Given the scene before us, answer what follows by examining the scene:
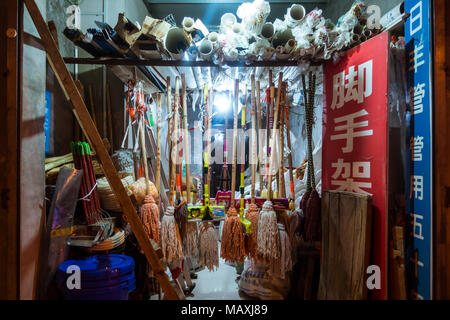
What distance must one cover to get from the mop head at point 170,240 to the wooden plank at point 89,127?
1.37ft

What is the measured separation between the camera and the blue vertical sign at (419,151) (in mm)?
1478

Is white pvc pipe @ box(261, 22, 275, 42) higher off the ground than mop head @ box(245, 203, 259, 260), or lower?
higher

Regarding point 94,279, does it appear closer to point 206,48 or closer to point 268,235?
point 268,235

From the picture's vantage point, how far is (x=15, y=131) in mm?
1470

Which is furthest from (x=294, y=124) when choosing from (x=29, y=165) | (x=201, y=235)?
(x=29, y=165)

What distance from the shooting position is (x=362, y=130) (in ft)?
5.89

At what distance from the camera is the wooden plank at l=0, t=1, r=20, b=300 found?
144 centimetres

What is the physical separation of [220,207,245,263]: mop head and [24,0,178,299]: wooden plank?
65 centimetres

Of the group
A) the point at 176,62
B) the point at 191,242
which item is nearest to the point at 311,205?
the point at 191,242

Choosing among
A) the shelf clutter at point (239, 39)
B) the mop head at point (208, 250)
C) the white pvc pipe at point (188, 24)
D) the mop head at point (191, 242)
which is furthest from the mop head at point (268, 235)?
the white pvc pipe at point (188, 24)

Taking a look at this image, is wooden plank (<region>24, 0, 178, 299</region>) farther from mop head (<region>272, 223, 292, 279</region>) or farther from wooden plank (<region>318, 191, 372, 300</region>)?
wooden plank (<region>318, 191, 372, 300</region>)

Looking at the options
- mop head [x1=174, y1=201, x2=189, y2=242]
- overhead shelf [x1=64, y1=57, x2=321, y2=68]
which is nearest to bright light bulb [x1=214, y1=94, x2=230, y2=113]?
overhead shelf [x1=64, y1=57, x2=321, y2=68]

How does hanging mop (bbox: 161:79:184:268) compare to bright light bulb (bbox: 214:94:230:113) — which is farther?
bright light bulb (bbox: 214:94:230:113)

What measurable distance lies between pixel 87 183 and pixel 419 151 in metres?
2.89
